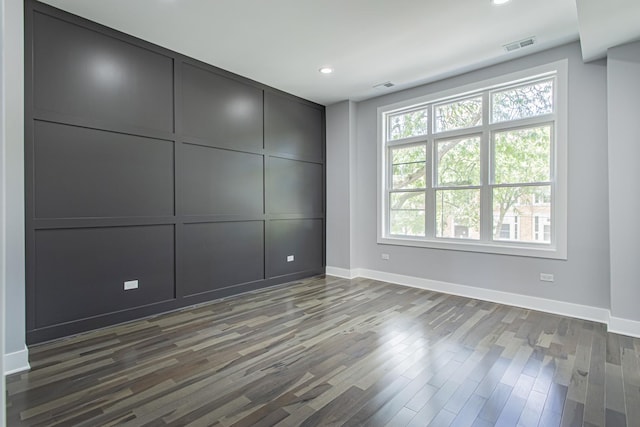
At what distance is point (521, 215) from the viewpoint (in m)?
4.12

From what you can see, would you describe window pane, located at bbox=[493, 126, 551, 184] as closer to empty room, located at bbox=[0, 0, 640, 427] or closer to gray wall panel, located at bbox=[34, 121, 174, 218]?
empty room, located at bbox=[0, 0, 640, 427]

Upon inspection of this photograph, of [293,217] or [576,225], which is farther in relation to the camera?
[293,217]

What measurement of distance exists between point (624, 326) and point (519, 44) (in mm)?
3047

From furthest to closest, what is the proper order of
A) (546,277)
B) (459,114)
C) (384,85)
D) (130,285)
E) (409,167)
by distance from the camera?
(409,167) < (384,85) < (459,114) < (546,277) < (130,285)

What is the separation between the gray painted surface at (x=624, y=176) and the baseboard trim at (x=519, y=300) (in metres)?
0.12

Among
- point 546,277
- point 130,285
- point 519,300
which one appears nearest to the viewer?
point 130,285

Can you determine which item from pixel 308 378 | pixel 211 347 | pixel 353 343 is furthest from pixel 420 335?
pixel 211 347

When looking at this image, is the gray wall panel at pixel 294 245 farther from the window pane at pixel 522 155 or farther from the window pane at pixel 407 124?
the window pane at pixel 522 155

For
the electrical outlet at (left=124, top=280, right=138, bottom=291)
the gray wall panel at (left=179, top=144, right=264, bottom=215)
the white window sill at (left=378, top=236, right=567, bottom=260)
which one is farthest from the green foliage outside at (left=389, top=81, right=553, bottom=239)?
the electrical outlet at (left=124, top=280, right=138, bottom=291)

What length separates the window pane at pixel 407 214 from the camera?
5082 millimetres

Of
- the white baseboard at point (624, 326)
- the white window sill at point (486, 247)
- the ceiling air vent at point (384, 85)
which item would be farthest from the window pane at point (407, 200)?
the white baseboard at point (624, 326)

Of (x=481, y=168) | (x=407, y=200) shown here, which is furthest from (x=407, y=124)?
(x=481, y=168)

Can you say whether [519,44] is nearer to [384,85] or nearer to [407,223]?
[384,85]

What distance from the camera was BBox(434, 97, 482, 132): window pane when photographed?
4.50m
